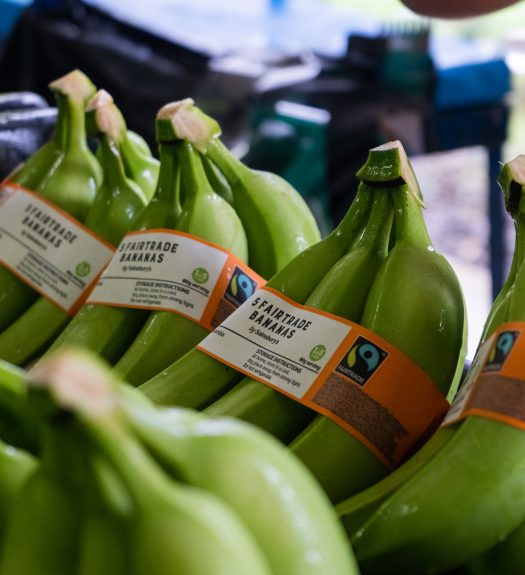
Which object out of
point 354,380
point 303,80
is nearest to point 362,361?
point 354,380

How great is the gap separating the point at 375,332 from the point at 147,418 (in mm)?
399

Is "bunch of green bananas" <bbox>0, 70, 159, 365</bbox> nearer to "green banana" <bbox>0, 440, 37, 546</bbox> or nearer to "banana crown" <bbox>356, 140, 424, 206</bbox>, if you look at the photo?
"banana crown" <bbox>356, 140, 424, 206</bbox>

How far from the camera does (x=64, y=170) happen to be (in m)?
1.24

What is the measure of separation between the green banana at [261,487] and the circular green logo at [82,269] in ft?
2.12

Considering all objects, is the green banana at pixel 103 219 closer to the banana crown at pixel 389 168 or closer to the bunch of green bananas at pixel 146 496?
the banana crown at pixel 389 168

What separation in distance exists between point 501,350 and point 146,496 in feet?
1.34

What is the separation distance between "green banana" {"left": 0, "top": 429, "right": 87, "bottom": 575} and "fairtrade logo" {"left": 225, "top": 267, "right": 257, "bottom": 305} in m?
0.51

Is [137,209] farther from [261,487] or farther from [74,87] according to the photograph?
[261,487]

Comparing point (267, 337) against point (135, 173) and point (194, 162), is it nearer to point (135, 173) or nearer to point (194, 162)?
→ point (194, 162)

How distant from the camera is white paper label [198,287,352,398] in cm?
86

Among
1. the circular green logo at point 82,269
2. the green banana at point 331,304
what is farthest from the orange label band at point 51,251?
the green banana at point 331,304

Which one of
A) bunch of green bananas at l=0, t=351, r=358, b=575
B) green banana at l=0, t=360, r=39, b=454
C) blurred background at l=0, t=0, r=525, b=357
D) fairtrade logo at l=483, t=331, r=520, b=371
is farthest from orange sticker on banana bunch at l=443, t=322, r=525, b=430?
blurred background at l=0, t=0, r=525, b=357

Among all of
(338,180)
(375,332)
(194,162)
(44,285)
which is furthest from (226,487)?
(338,180)

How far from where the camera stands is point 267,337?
903 mm
